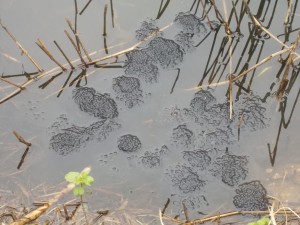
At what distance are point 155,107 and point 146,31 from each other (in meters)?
0.63

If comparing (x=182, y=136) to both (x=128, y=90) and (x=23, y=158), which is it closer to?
(x=128, y=90)

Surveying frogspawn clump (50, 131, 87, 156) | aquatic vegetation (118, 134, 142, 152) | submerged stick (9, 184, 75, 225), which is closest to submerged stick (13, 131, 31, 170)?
frogspawn clump (50, 131, 87, 156)

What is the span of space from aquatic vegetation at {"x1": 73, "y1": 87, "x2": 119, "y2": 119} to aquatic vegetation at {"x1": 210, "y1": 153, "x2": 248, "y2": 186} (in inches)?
27.4

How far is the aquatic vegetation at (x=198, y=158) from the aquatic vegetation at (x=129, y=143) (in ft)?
0.93

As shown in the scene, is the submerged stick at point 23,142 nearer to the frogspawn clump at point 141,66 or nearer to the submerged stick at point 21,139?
the submerged stick at point 21,139

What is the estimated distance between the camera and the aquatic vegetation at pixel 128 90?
116 inches

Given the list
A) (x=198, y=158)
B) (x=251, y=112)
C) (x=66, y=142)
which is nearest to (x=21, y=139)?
(x=66, y=142)

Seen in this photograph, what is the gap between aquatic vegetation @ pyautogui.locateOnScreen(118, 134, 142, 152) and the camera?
2.76 meters

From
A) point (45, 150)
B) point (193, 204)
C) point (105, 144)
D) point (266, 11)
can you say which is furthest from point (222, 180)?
point (266, 11)

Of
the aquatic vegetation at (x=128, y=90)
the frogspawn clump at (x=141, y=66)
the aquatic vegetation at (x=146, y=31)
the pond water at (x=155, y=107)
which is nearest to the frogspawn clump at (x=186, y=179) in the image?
the pond water at (x=155, y=107)

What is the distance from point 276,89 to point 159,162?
0.91 metres

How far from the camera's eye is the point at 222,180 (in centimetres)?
267

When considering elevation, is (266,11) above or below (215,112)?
above

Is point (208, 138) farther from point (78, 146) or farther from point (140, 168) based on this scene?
point (78, 146)
